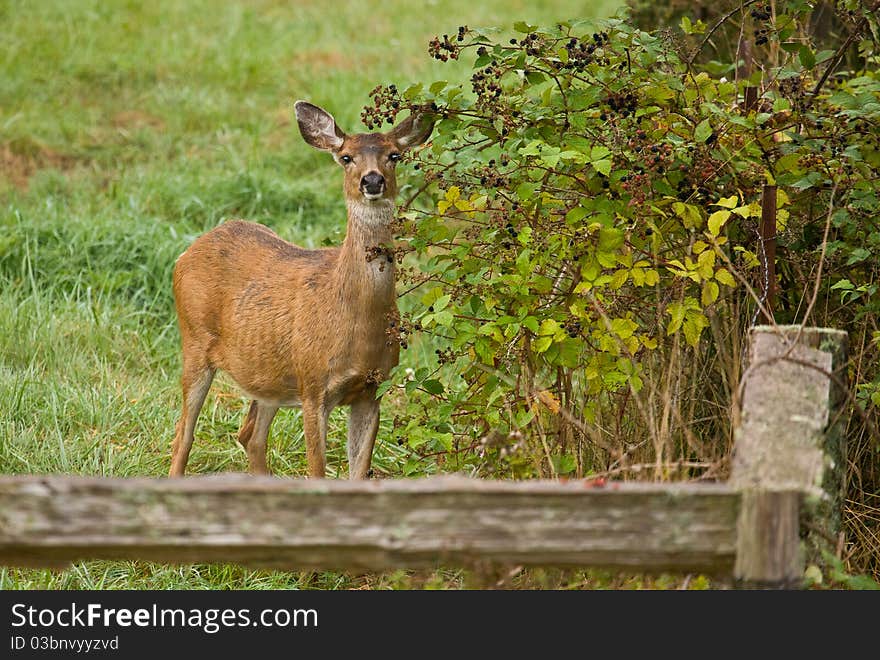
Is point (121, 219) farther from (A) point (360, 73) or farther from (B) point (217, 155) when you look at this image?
(A) point (360, 73)

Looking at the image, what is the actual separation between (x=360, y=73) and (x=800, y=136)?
7020 millimetres

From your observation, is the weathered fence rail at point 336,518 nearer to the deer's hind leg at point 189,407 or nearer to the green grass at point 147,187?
the green grass at point 147,187

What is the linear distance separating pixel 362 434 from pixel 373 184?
1.08m

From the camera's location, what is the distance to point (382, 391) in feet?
17.2

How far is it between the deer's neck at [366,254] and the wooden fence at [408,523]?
106 inches

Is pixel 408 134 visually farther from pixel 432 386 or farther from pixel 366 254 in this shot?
pixel 432 386

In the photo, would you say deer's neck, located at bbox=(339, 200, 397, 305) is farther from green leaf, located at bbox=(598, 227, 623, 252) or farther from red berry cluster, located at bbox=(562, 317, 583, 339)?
green leaf, located at bbox=(598, 227, 623, 252)

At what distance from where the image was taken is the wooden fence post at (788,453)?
3.04 metres

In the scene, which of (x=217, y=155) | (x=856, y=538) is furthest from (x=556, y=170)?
(x=217, y=155)

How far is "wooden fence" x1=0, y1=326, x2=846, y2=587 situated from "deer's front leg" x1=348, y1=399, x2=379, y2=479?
2.72 metres

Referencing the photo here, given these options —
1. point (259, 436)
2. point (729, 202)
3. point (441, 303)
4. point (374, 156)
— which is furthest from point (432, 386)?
point (259, 436)

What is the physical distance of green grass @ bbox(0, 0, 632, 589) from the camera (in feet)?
20.8

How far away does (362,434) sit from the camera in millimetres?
5852

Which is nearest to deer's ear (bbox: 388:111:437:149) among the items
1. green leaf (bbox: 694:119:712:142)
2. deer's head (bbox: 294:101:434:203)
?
deer's head (bbox: 294:101:434:203)
